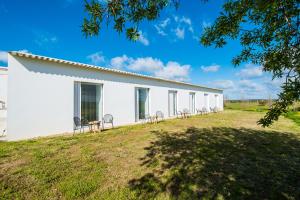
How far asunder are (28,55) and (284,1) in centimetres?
774

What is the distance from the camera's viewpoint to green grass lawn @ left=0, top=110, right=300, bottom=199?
3.08 meters

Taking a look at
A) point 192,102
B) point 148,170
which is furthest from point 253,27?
point 192,102

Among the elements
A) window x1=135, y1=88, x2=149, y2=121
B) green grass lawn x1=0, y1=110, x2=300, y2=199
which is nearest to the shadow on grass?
green grass lawn x1=0, y1=110, x2=300, y2=199

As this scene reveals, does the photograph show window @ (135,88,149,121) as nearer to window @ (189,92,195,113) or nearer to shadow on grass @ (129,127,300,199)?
shadow on grass @ (129,127,300,199)

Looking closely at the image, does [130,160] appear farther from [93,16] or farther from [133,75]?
[133,75]

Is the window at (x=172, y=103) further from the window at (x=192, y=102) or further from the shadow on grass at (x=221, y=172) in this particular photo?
the shadow on grass at (x=221, y=172)

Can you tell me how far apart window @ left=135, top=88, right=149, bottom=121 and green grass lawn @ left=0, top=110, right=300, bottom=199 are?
572 cm

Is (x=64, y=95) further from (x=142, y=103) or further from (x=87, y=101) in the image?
(x=142, y=103)

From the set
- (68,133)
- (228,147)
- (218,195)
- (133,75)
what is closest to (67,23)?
(133,75)

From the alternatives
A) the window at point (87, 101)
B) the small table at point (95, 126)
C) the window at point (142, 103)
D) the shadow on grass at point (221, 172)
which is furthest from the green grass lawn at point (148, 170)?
the window at point (142, 103)

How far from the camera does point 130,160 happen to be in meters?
4.63

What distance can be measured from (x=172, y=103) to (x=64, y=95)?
384 inches

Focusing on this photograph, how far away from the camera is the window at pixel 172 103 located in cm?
1522

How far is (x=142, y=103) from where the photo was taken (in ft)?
40.8
